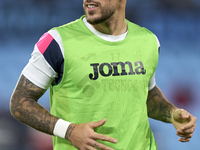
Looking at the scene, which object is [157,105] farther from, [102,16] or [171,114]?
[102,16]

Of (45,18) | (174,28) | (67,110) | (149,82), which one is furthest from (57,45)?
(174,28)

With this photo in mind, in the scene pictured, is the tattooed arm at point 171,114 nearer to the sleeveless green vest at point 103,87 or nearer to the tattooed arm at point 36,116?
the sleeveless green vest at point 103,87

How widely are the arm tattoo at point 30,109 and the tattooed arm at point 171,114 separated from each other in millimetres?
664

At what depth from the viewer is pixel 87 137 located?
1.82 m

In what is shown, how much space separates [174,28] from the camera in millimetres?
4332

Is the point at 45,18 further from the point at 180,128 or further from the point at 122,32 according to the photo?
the point at 180,128

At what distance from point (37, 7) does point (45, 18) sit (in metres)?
0.14

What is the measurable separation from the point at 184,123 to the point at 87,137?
0.61m

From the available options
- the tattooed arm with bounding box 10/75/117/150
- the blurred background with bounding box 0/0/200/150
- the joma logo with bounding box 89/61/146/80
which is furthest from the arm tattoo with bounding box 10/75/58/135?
the blurred background with bounding box 0/0/200/150

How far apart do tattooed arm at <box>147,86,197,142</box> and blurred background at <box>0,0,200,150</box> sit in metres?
1.61

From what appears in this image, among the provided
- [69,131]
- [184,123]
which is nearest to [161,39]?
[184,123]

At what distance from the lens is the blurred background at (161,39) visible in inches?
155

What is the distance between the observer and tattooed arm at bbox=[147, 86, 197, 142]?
2.12 meters

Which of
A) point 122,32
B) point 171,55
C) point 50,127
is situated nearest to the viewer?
point 50,127
